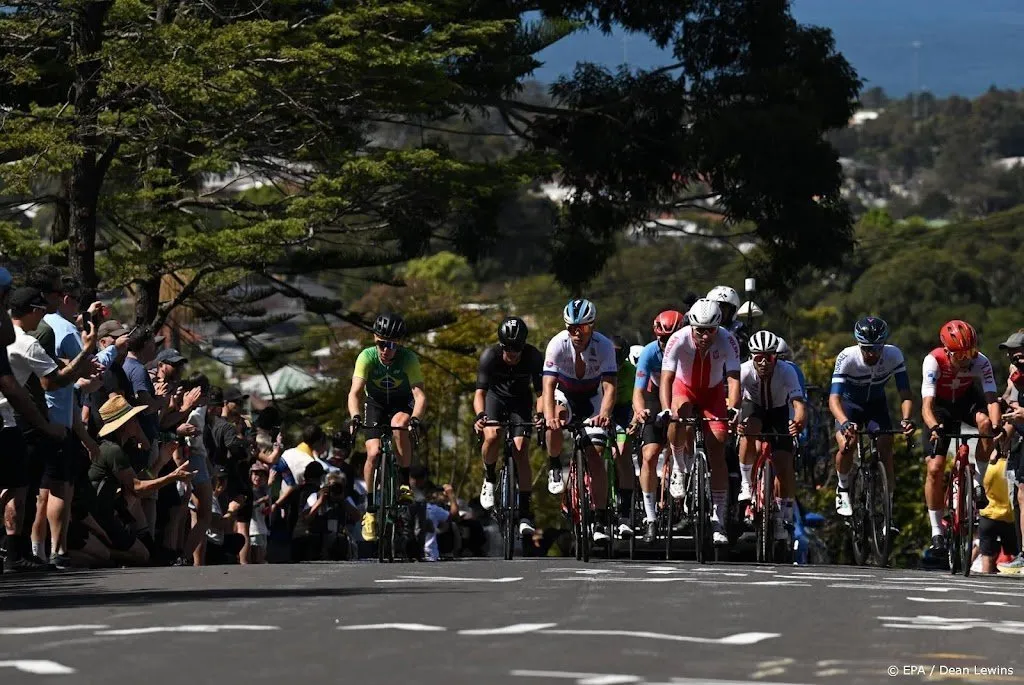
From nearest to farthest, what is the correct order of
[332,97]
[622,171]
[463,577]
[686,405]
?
[463,577] < [686,405] < [332,97] < [622,171]

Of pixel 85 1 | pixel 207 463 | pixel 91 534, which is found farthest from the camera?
pixel 85 1

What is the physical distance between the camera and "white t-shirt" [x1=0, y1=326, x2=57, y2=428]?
14.3 meters

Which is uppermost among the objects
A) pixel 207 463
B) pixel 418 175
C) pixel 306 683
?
pixel 418 175

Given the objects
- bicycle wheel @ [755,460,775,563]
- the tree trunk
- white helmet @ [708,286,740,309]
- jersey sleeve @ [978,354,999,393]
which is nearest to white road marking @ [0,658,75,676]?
bicycle wheel @ [755,460,775,563]

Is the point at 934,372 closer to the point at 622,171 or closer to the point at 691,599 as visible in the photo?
the point at 691,599

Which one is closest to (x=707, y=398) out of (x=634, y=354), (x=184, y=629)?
(x=634, y=354)

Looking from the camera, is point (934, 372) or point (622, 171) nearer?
point (934, 372)

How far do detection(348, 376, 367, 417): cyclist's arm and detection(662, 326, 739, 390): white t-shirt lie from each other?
2488mm

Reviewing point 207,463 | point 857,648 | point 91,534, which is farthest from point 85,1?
point 857,648

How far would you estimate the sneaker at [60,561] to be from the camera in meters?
15.1

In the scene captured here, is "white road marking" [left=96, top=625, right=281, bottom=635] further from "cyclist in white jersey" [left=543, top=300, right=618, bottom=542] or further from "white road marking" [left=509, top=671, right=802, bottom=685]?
"cyclist in white jersey" [left=543, top=300, right=618, bottom=542]

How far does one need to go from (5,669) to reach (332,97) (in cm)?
1906

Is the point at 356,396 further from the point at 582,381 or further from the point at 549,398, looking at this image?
the point at 582,381

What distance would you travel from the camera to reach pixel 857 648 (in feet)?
31.0
